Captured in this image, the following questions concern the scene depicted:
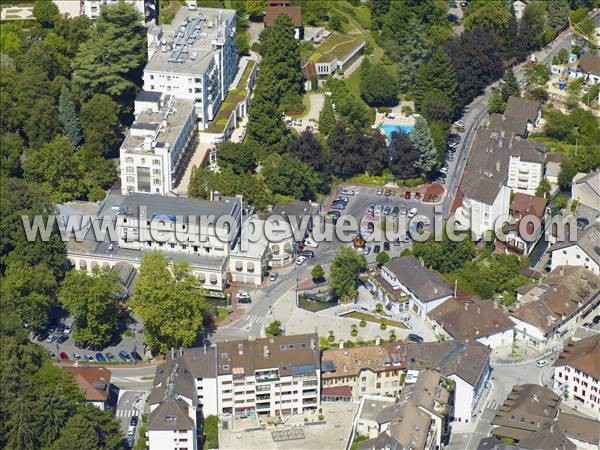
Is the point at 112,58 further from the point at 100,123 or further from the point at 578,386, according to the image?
the point at 578,386

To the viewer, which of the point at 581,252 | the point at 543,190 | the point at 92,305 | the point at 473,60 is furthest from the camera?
the point at 473,60

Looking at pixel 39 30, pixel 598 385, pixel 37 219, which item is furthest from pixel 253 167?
pixel 598 385

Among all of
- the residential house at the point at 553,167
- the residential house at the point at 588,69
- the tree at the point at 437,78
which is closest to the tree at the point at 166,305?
the residential house at the point at 553,167

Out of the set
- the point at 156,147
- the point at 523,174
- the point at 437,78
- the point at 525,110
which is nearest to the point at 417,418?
the point at 523,174

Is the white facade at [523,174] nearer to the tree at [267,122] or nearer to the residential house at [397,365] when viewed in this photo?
the tree at [267,122]

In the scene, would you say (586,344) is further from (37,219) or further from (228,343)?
(37,219)

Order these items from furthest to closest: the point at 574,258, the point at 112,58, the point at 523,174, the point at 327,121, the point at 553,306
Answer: the point at 112,58 → the point at 327,121 → the point at 523,174 → the point at 574,258 → the point at 553,306

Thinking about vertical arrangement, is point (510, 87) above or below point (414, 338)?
above

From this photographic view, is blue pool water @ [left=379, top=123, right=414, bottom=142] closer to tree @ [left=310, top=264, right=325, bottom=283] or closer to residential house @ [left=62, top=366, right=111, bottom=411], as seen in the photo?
tree @ [left=310, top=264, right=325, bottom=283]
